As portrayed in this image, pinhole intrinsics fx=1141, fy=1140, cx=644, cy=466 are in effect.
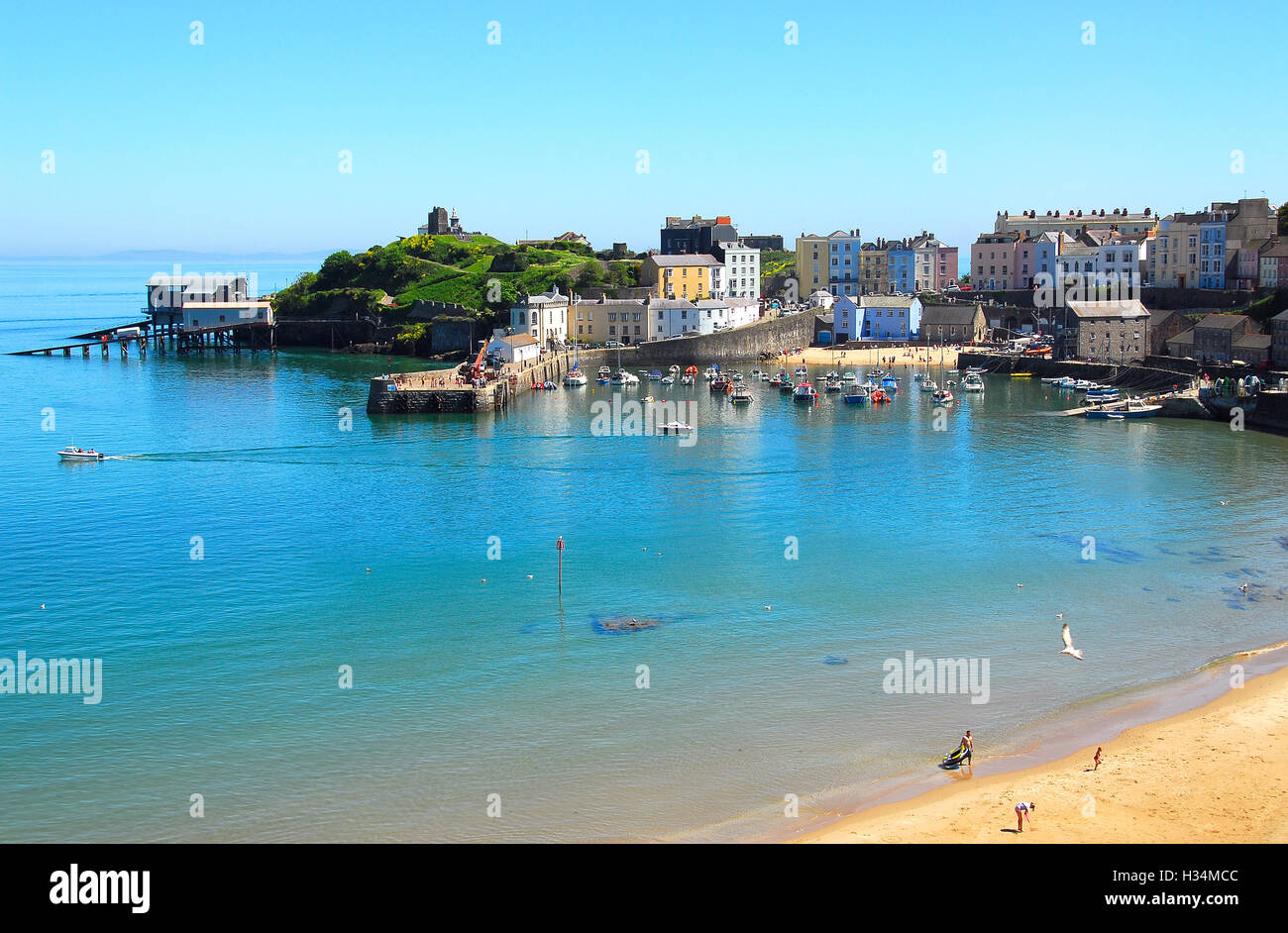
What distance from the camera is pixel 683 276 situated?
88312mm

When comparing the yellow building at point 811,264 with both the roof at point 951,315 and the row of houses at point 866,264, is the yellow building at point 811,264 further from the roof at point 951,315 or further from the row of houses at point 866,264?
the roof at point 951,315

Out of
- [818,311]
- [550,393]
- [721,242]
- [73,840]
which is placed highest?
[721,242]

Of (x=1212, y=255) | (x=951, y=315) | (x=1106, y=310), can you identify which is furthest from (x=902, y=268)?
(x=1106, y=310)

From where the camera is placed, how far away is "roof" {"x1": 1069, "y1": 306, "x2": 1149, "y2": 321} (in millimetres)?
65312

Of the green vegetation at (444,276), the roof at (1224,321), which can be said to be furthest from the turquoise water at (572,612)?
the green vegetation at (444,276)

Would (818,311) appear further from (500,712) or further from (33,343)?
(500,712)

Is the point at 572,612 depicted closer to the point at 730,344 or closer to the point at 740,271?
the point at 730,344

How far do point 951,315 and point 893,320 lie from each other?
4.07 metres

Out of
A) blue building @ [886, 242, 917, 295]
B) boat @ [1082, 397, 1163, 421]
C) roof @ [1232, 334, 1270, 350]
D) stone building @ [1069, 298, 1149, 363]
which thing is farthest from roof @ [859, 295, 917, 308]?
boat @ [1082, 397, 1163, 421]

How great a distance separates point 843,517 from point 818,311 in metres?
54.8

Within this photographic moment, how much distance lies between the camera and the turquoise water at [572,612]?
16703mm

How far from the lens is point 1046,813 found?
15328 mm
